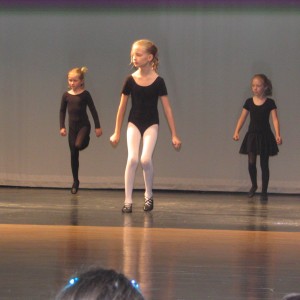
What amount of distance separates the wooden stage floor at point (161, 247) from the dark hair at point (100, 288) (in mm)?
1206

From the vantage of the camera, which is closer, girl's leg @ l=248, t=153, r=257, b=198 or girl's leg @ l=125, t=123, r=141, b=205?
girl's leg @ l=125, t=123, r=141, b=205

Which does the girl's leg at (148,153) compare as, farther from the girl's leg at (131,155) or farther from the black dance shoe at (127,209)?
the black dance shoe at (127,209)

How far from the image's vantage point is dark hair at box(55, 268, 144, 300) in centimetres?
93

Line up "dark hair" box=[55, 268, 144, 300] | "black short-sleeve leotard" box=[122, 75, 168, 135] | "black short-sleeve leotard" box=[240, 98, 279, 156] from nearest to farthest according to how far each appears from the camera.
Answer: "dark hair" box=[55, 268, 144, 300] < "black short-sleeve leotard" box=[122, 75, 168, 135] < "black short-sleeve leotard" box=[240, 98, 279, 156]

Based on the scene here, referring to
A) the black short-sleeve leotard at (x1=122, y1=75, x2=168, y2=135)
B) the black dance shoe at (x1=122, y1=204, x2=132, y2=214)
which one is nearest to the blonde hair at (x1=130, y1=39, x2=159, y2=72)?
the black short-sleeve leotard at (x1=122, y1=75, x2=168, y2=135)

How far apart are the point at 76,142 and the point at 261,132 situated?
205cm

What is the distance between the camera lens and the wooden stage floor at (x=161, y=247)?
3383 mm

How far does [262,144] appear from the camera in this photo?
863 cm

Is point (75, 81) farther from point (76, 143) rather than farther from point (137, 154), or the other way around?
point (137, 154)

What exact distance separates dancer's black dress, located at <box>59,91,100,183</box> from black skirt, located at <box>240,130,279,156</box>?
71.2 inches

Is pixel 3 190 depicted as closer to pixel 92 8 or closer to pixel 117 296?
pixel 92 8

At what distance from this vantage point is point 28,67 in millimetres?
9812

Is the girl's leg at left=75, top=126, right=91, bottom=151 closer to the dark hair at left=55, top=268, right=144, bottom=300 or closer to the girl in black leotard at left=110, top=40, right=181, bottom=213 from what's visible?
the girl in black leotard at left=110, top=40, right=181, bottom=213

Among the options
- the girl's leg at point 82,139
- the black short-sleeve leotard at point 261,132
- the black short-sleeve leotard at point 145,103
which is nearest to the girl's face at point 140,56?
the black short-sleeve leotard at point 145,103
